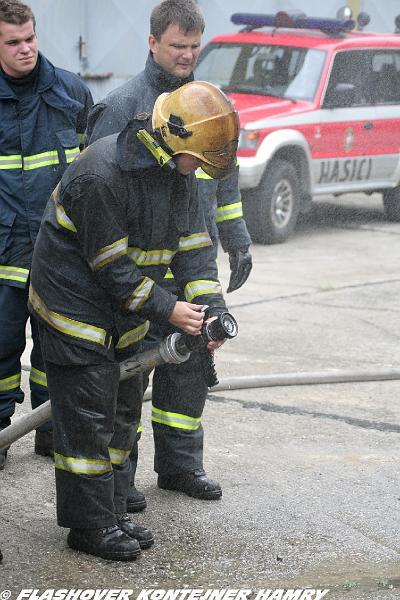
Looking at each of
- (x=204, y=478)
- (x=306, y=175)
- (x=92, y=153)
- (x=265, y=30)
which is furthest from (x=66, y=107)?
(x=265, y=30)

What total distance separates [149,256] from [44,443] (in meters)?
1.37

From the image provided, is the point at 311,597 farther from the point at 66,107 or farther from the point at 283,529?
the point at 66,107

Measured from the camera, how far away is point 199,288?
457 centimetres

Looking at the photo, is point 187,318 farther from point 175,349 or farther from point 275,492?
point 275,492

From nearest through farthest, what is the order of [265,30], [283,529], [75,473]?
[75,473] → [283,529] → [265,30]

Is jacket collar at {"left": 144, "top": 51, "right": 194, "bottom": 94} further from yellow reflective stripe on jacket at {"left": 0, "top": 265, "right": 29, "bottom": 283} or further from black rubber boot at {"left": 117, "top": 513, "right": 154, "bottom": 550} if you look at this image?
black rubber boot at {"left": 117, "top": 513, "right": 154, "bottom": 550}

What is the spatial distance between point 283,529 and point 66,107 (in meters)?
1.93

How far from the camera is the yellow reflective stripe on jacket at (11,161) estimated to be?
16.9 ft

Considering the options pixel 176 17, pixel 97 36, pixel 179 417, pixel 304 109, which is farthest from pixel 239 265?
pixel 97 36

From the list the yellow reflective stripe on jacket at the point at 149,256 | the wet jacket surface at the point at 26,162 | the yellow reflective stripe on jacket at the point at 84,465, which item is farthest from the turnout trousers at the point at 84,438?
the wet jacket surface at the point at 26,162

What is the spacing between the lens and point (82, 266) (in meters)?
4.24

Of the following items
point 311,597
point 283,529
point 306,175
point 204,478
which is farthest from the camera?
point 306,175

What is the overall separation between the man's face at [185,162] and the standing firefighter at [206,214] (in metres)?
0.65

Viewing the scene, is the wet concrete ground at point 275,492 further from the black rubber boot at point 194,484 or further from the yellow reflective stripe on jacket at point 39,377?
the yellow reflective stripe on jacket at point 39,377
